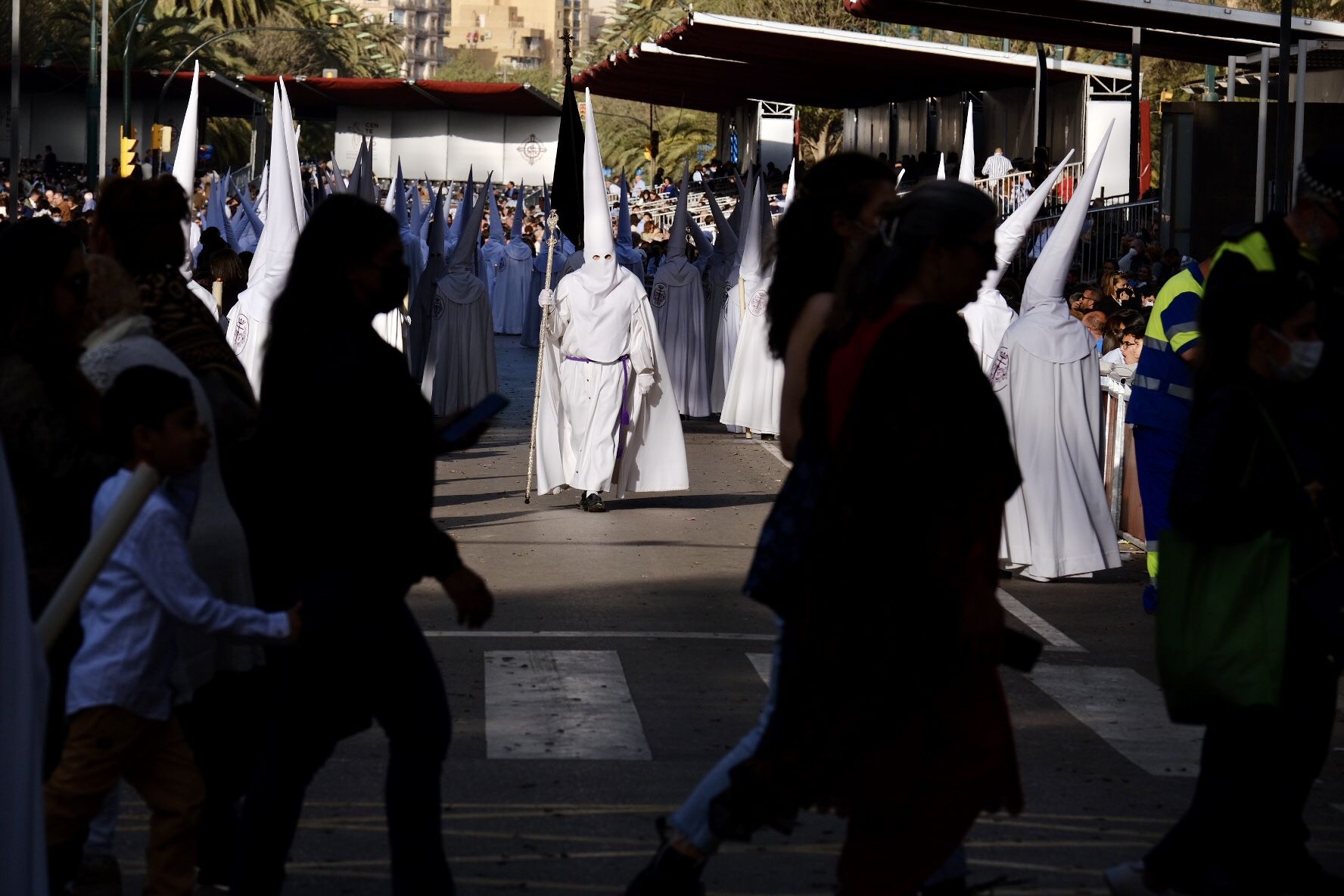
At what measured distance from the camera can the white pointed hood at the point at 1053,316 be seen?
11141mm

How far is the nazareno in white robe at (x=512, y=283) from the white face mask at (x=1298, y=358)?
32273 mm

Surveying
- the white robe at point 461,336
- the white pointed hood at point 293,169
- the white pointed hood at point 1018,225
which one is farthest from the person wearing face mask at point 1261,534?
the white robe at point 461,336

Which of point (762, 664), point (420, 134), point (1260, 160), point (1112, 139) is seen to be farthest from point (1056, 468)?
point (420, 134)

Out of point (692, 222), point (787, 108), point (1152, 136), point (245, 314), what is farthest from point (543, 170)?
point (245, 314)

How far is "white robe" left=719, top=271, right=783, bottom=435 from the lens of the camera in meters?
19.1

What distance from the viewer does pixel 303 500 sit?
4375 mm

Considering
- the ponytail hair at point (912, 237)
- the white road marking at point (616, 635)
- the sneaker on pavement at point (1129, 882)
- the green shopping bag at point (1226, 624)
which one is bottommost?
the white road marking at point (616, 635)

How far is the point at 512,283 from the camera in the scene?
37250 millimetres

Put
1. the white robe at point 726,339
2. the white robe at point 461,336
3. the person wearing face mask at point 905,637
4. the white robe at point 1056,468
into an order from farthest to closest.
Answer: the white robe at point 726,339
the white robe at point 461,336
the white robe at point 1056,468
the person wearing face mask at point 905,637

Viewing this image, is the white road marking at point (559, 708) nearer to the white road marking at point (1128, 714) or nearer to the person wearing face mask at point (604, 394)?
the white road marking at point (1128, 714)

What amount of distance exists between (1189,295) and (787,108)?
51.1m

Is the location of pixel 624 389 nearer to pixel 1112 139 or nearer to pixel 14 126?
pixel 14 126

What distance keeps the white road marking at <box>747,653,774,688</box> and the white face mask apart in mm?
3558

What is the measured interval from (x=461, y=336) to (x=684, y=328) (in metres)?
2.86
